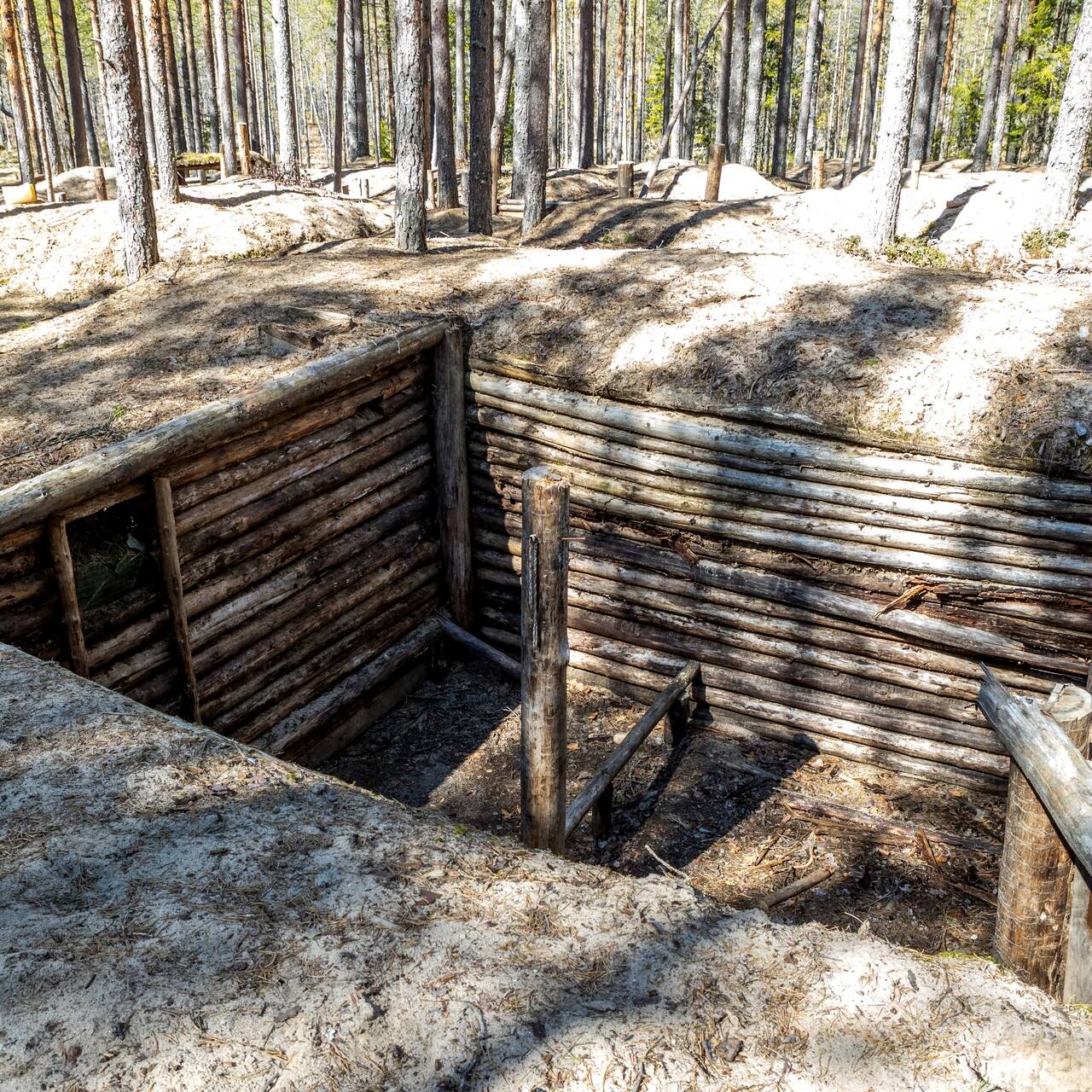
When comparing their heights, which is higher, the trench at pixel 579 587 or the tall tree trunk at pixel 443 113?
the tall tree trunk at pixel 443 113

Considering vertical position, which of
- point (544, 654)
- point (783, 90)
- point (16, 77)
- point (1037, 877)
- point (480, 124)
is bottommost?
point (1037, 877)

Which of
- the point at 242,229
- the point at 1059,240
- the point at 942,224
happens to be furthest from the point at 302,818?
the point at 942,224

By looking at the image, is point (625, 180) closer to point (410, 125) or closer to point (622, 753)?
point (410, 125)

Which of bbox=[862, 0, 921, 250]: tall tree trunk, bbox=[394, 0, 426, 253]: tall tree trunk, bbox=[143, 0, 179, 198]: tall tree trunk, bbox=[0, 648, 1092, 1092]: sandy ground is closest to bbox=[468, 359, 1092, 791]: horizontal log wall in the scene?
bbox=[394, 0, 426, 253]: tall tree trunk

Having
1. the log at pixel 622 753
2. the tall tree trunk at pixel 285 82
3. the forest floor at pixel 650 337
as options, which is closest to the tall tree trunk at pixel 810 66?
the tall tree trunk at pixel 285 82

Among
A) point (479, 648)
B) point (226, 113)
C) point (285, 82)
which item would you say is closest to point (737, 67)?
point (285, 82)

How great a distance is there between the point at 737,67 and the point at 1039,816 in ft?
96.7

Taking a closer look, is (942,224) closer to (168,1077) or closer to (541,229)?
(541,229)

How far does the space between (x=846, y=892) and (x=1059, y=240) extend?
1149cm

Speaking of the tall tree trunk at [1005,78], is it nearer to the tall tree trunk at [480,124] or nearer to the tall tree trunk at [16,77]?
the tall tree trunk at [480,124]

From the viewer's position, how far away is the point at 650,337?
7.76m

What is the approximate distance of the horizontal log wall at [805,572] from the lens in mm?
6320

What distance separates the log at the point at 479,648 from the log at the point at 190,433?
8.31 feet

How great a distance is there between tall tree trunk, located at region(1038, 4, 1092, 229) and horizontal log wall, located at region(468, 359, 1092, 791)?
991cm
